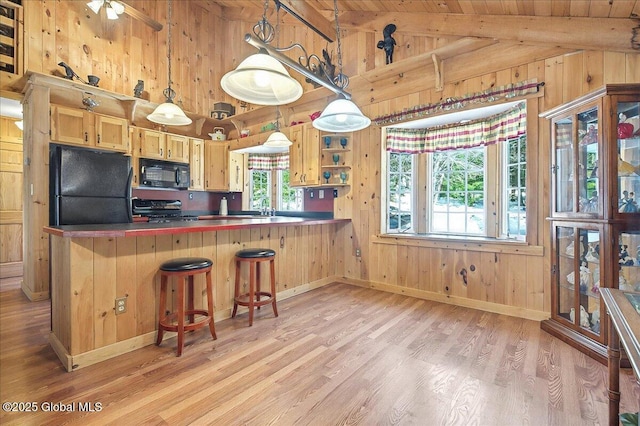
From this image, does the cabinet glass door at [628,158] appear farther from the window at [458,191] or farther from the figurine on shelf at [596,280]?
the window at [458,191]

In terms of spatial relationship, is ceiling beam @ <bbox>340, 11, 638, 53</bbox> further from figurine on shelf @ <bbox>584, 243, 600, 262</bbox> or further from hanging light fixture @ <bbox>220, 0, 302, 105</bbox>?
hanging light fixture @ <bbox>220, 0, 302, 105</bbox>

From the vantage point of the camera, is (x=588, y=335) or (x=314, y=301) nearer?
(x=588, y=335)

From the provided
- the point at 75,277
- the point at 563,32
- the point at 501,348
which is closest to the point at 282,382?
the point at 75,277

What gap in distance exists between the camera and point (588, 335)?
2250mm

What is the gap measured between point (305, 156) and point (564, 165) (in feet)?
9.53

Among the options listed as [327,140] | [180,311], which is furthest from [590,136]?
[180,311]

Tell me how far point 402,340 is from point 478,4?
3148 mm

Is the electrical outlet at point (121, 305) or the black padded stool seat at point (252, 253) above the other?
the black padded stool seat at point (252, 253)

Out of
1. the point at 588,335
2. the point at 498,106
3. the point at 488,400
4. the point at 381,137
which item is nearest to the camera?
the point at 488,400

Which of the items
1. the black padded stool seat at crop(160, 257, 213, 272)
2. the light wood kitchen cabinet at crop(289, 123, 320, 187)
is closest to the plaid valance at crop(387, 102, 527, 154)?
the light wood kitchen cabinet at crop(289, 123, 320, 187)

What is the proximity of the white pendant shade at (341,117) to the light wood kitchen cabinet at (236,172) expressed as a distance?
10.4 ft

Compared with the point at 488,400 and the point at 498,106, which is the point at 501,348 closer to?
the point at 488,400

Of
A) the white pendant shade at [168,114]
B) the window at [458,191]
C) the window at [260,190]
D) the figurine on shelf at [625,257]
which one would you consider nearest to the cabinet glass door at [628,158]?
the figurine on shelf at [625,257]

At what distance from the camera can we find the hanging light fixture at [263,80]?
6.00 feet
